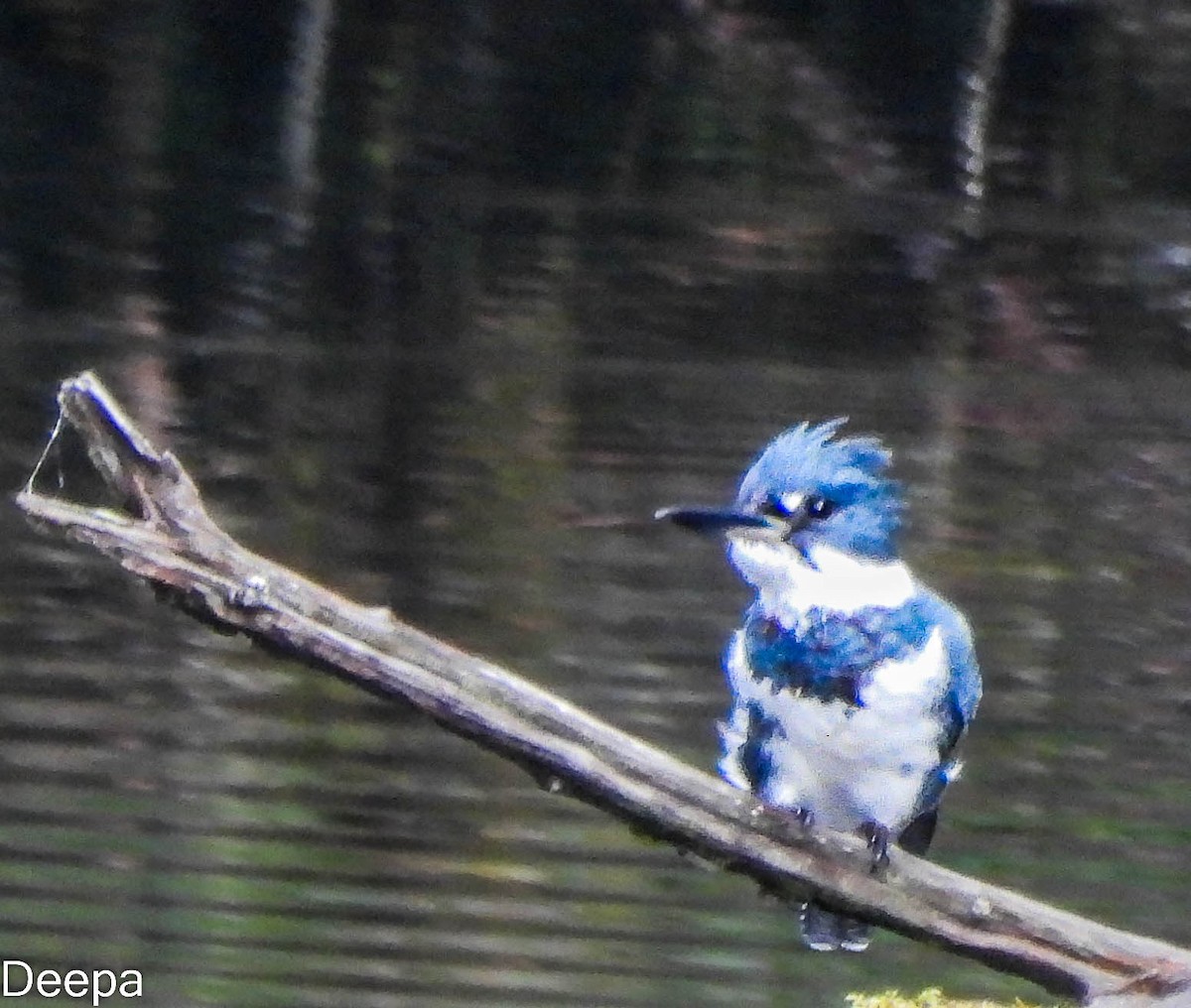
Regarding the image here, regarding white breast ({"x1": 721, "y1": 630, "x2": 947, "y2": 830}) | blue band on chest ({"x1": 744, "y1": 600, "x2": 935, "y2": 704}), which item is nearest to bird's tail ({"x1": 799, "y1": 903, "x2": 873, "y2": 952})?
white breast ({"x1": 721, "y1": 630, "x2": 947, "y2": 830})

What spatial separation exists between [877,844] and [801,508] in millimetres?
278

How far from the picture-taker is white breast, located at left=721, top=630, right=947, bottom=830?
1.34m

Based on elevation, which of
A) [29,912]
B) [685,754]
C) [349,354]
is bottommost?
[29,912]

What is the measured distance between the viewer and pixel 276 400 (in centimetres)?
177

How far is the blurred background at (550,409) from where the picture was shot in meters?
1.72

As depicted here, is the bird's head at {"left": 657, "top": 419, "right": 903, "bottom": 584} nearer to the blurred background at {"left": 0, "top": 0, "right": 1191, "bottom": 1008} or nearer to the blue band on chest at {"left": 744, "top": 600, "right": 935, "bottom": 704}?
the blue band on chest at {"left": 744, "top": 600, "right": 935, "bottom": 704}

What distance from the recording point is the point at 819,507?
1360mm

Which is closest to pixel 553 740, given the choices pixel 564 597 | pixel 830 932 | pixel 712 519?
pixel 712 519

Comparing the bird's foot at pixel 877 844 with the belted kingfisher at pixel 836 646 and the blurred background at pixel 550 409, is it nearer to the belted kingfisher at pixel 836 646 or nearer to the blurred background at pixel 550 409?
the belted kingfisher at pixel 836 646

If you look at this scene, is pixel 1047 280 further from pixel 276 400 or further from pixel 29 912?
pixel 29 912

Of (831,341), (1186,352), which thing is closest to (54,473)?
(831,341)

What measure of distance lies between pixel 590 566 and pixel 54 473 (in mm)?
555

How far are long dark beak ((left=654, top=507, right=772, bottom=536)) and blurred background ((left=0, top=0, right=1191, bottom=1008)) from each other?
0.38 meters

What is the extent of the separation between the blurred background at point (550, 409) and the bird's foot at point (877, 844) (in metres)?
0.42
